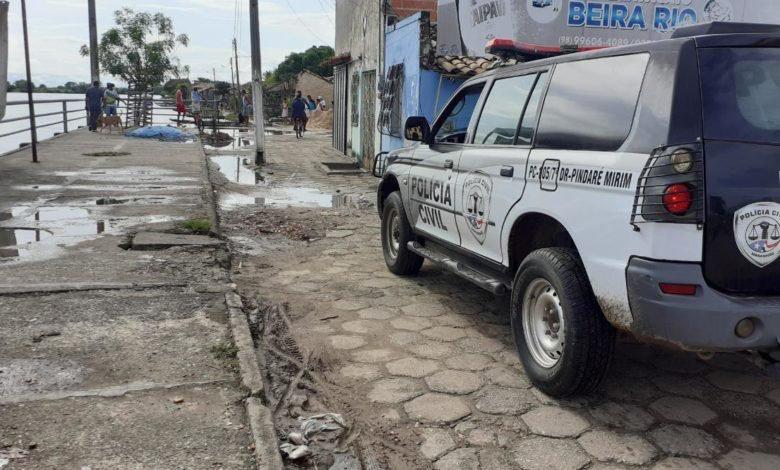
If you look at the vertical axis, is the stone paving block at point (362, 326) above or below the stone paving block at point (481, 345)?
above

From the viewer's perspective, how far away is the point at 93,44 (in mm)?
23203

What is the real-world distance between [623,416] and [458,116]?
281 cm

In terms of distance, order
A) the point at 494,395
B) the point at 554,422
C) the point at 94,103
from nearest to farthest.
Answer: the point at 554,422
the point at 494,395
the point at 94,103

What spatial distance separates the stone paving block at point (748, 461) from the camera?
2990 mm

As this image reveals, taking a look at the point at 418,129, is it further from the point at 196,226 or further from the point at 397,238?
the point at 196,226

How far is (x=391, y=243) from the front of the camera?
640 centimetres

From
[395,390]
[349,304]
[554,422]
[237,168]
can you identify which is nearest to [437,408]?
[395,390]

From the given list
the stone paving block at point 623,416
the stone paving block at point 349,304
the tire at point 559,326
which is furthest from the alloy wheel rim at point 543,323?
the stone paving block at point 349,304

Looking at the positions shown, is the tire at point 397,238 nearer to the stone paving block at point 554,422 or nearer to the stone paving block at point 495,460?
the stone paving block at point 554,422

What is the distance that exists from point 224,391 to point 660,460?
2.22 m

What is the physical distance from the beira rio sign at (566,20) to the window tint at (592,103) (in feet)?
24.0

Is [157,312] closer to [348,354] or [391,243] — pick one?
[348,354]

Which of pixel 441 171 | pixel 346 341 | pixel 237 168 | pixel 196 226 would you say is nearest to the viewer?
pixel 346 341

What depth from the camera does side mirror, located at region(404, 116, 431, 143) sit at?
5.40 meters
